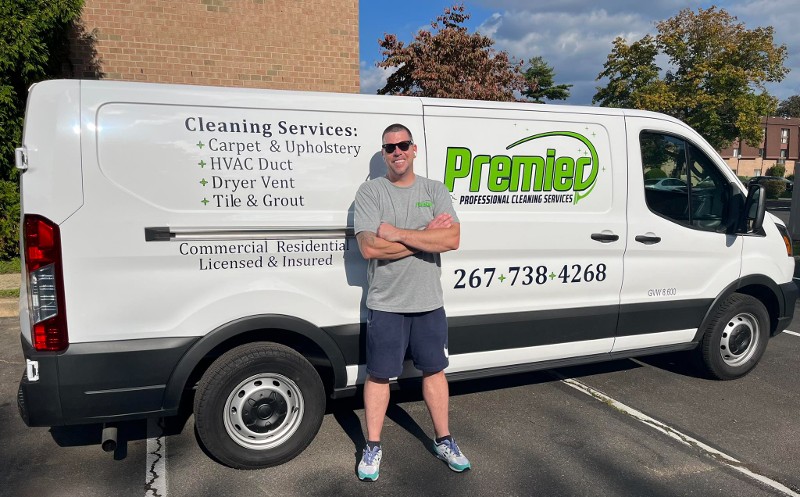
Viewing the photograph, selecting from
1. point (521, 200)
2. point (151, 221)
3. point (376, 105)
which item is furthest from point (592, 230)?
point (151, 221)

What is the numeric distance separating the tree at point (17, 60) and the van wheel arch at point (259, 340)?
5.93 meters

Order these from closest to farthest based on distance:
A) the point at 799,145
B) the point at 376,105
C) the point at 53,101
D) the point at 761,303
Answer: the point at 53,101
the point at 376,105
the point at 761,303
the point at 799,145

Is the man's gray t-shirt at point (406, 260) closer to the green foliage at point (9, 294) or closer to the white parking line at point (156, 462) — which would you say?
the white parking line at point (156, 462)

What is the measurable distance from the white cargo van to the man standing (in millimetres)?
288

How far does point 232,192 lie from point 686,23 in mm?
27900

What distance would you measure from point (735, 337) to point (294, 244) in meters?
3.74

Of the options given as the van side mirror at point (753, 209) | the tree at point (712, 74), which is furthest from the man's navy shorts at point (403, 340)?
the tree at point (712, 74)

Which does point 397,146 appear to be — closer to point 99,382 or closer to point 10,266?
point 99,382

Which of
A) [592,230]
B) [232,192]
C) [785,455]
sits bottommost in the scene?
[785,455]

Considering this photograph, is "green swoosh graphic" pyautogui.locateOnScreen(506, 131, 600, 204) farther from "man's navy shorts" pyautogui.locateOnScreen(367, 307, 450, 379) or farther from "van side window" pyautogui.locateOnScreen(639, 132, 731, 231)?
"man's navy shorts" pyautogui.locateOnScreen(367, 307, 450, 379)

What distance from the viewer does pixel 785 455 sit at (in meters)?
3.54

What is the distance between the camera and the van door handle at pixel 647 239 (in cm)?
409

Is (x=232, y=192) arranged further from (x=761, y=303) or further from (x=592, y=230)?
(x=761, y=303)

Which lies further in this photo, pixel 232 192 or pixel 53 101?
pixel 232 192
